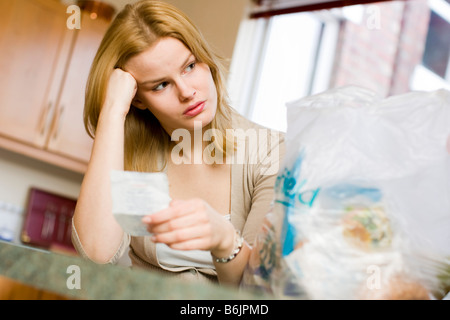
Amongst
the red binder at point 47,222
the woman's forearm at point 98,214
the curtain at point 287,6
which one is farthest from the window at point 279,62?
the woman's forearm at point 98,214

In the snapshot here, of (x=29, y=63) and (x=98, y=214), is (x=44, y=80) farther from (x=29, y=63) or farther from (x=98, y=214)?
(x=98, y=214)

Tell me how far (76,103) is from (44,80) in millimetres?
233

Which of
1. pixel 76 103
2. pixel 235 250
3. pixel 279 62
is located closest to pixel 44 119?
pixel 76 103

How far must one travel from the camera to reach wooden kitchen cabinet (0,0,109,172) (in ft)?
10.3

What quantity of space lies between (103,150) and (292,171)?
0.46m

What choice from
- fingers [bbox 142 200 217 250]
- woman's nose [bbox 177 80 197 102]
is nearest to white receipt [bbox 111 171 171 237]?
fingers [bbox 142 200 217 250]

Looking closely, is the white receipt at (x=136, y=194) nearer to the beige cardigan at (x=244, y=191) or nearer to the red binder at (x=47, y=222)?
the beige cardigan at (x=244, y=191)

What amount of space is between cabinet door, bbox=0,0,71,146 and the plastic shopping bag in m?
2.82

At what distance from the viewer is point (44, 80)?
324 cm

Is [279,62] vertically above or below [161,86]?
above

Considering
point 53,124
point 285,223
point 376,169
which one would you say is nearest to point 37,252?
point 285,223

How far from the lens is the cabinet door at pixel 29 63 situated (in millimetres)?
3119

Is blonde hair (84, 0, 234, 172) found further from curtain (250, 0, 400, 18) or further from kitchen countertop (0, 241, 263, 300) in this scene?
curtain (250, 0, 400, 18)
